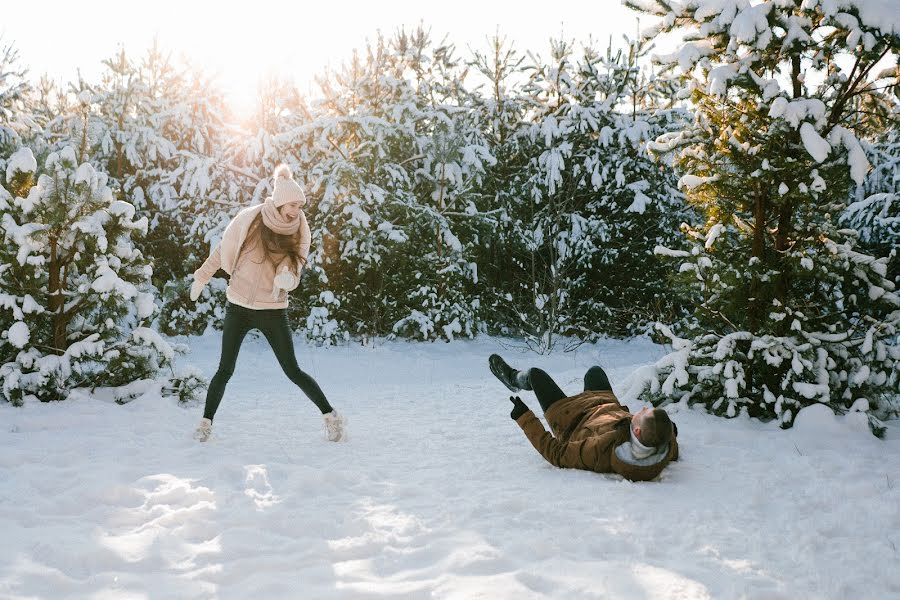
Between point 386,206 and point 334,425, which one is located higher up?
point 386,206

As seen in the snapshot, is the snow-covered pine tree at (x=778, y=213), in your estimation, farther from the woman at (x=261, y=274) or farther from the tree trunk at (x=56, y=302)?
the tree trunk at (x=56, y=302)

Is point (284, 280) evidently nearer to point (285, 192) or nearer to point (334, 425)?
point (285, 192)

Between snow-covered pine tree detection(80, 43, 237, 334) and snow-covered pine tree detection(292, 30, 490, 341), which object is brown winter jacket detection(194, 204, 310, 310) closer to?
snow-covered pine tree detection(292, 30, 490, 341)

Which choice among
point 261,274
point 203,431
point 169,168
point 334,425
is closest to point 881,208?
point 334,425

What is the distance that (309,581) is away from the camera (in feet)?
7.46

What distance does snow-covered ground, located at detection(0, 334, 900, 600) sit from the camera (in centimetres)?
225

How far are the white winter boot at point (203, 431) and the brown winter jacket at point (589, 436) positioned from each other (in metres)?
2.24

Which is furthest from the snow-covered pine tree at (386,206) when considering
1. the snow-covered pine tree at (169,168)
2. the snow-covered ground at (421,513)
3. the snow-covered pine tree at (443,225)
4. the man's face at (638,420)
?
the man's face at (638,420)

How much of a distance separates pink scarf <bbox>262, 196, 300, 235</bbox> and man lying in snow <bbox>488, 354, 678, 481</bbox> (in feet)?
6.69

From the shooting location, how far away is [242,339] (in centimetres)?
437

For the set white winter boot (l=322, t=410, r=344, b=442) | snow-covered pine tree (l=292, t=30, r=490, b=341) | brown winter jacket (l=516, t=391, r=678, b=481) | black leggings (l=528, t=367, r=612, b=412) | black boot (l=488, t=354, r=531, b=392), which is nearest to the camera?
brown winter jacket (l=516, t=391, r=678, b=481)

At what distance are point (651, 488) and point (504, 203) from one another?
8846 mm

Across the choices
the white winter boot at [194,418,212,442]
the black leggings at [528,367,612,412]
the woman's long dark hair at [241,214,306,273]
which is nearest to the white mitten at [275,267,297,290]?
the woman's long dark hair at [241,214,306,273]

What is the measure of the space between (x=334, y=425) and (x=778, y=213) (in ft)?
12.9
